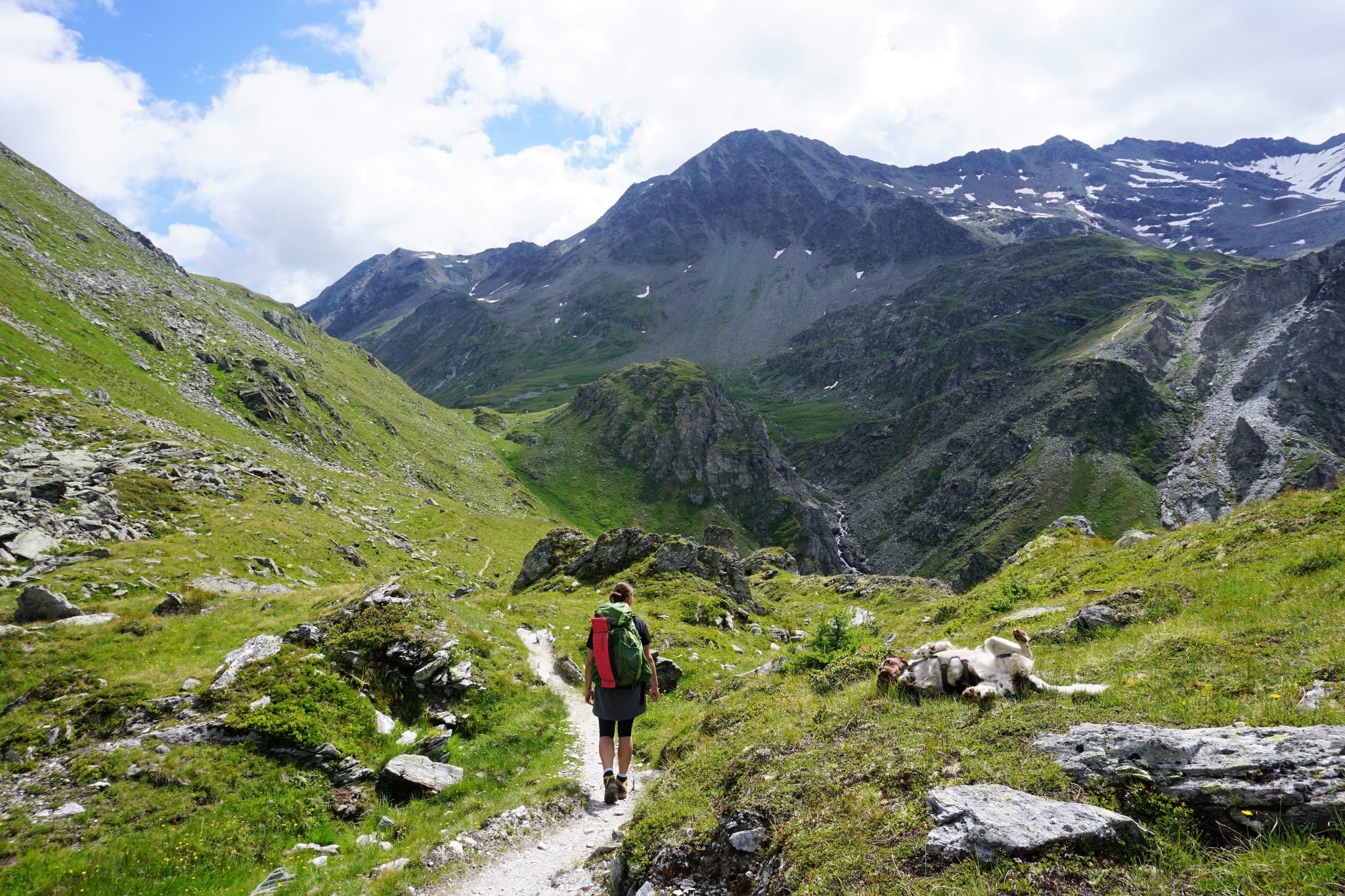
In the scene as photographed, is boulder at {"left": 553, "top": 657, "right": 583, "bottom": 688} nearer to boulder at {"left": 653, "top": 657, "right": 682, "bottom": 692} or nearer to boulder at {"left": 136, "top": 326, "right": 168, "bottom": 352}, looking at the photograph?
boulder at {"left": 653, "top": 657, "right": 682, "bottom": 692}

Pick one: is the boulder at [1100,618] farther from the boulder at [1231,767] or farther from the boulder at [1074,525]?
the boulder at [1074,525]

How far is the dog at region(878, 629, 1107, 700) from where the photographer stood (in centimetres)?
962

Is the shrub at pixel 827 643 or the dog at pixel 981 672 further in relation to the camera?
the shrub at pixel 827 643

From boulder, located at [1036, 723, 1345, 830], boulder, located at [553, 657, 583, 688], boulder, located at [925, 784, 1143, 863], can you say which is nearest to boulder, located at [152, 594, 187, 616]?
boulder, located at [553, 657, 583, 688]

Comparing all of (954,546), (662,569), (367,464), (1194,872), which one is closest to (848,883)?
(1194,872)

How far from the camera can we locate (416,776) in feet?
44.7

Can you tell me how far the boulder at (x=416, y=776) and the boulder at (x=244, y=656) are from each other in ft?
16.1

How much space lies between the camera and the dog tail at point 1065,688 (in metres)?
8.88

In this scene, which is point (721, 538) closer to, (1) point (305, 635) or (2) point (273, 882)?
(1) point (305, 635)

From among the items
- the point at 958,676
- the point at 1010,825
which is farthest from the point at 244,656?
the point at 1010,825

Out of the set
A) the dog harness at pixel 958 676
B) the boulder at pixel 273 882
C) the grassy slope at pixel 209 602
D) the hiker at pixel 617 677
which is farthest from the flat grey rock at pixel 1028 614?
the boulder at pixel 273 882

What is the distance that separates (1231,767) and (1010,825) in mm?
2340

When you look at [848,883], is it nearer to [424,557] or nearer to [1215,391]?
[424,557]

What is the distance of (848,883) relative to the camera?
6371 mm
